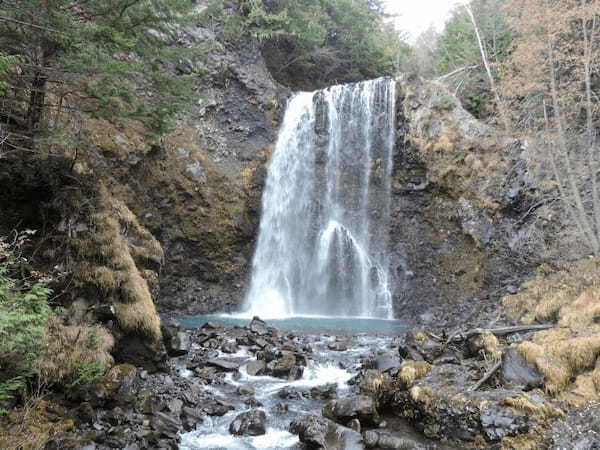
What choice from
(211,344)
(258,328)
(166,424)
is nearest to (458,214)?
(258,328)

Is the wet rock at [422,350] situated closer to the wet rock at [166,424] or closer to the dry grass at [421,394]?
the dry grass at [421,394]

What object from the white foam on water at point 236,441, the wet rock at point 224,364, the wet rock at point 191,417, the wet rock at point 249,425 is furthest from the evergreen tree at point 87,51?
the wet rock at point 249,425

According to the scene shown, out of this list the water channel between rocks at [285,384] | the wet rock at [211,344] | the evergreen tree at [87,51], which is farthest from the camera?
the wet rock at [211,344]

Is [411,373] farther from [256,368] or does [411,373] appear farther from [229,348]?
[229,348]

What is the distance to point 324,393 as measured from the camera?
22.6 feet

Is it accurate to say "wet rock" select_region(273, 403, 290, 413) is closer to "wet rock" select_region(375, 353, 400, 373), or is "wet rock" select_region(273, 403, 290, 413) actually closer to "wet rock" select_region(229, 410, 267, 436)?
"wet rock" select_region(229, 410, 267, 436)

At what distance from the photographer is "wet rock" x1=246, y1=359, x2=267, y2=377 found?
803 cm

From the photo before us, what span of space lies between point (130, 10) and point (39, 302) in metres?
5.07

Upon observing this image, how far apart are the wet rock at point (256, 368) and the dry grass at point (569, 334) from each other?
14.8 ft

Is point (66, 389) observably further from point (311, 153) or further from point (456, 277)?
point (311, 153)

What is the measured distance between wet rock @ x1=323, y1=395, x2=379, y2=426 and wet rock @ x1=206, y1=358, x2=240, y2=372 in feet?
9.04

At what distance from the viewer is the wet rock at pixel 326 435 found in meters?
5.02

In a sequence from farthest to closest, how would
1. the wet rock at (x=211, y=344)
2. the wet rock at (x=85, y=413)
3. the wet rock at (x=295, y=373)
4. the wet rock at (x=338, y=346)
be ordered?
the wet rock at (x=338, y=346)
the wet rock at (x=211, y=344)
the wet rock at (x=295, y=373)
the wet rock at (x=85, y=413)

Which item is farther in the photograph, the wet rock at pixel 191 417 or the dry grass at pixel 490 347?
the dry grass at pixel 490 347
